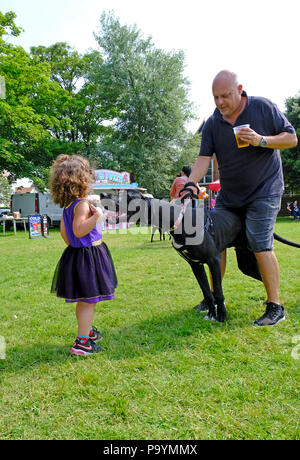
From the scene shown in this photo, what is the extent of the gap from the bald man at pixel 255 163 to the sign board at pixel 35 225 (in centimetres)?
1234

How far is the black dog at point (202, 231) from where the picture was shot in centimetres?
304

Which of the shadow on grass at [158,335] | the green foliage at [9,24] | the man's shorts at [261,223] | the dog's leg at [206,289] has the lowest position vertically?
the shadow on grass at [158,335]

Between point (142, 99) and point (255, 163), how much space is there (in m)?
25.2

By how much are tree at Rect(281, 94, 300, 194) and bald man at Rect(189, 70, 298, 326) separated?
23.8 metres

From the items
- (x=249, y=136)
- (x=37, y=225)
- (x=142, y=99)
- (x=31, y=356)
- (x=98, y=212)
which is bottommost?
(x=31, y=356)

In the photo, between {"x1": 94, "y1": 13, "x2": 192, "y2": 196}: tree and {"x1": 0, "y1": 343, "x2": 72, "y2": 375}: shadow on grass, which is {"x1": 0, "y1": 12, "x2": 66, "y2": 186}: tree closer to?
{"x1": 94, "y1": 13, "x2": 192, "y2": 196}: tree

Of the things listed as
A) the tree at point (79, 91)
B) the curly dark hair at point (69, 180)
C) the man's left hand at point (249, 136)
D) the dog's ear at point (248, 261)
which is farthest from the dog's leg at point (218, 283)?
the tree at point (79, 91)

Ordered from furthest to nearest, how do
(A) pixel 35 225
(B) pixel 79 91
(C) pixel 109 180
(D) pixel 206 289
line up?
(B) pixel 79 91 < (C) pixel 109 180 < (A) pixel 35 225 < (D) pixel 206 289

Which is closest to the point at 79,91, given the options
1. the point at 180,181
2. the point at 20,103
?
the point at 20,103

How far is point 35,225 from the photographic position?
14523 mm

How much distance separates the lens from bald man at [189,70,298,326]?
3.06 m

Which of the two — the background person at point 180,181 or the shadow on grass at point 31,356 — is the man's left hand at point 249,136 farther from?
the background person at point 180,181

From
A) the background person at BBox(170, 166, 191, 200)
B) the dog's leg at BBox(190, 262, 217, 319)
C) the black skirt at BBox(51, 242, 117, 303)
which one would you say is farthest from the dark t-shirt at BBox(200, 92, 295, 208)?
the background person at BBox(170, 166, 191, 200)

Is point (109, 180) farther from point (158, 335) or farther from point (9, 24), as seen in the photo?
point (158, 335)
